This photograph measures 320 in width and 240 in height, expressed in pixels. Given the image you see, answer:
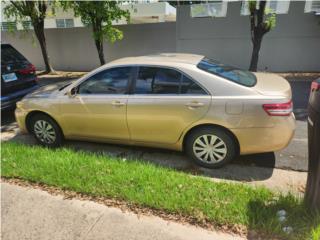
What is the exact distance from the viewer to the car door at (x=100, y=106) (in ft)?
13.6

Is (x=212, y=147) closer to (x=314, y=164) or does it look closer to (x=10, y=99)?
(x=314, y=164)

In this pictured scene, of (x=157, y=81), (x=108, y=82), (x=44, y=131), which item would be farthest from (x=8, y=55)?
(x=157, y=81)

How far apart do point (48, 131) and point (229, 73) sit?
3.06 meters

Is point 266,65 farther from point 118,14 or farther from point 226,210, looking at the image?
point 226,210

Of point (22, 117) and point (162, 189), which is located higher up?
point (22, 117)

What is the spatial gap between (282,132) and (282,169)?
663 millimetres

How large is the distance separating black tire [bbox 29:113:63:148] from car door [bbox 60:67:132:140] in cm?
26

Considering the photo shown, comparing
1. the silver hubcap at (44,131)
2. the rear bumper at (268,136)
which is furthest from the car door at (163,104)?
the silver hubcap at (44,131)

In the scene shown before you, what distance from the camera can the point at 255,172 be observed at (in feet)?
12.5

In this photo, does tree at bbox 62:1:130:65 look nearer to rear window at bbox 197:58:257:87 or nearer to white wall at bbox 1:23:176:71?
white wall at bbox 1:23:176:71

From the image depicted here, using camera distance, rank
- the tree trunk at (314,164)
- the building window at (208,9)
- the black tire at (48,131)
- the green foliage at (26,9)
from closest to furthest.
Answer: the tree trunk at (314,164), the black tire at (48,131), the green foliage at (26,9), the building window at (208,9)

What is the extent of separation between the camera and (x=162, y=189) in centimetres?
327

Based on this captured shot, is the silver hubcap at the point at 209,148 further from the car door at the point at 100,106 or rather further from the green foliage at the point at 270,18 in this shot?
the green foliage at the point at 270,18

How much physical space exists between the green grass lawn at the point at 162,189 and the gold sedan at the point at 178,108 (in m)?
0.45
